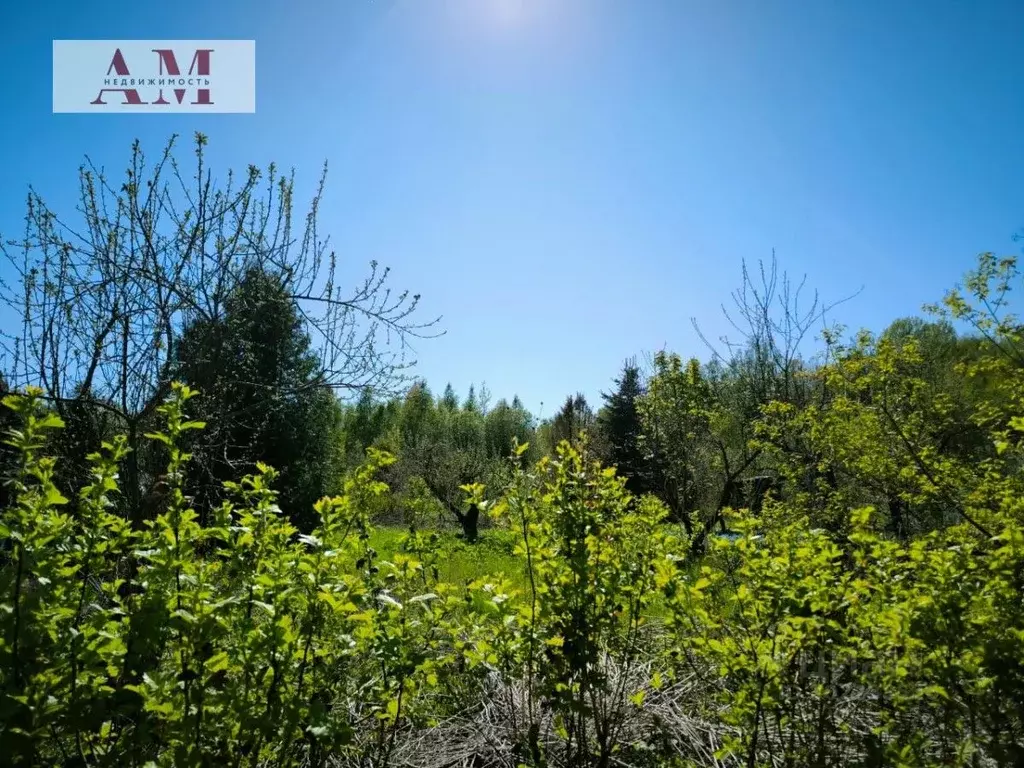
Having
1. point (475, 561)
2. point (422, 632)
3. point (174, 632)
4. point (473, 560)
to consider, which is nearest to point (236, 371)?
point (422, 632)

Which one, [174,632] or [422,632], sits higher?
[174,632]

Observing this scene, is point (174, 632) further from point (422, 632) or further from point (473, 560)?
point (473, 560)

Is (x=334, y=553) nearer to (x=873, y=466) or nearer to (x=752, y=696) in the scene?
(x=752, y=696)

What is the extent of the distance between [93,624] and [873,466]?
531 cm

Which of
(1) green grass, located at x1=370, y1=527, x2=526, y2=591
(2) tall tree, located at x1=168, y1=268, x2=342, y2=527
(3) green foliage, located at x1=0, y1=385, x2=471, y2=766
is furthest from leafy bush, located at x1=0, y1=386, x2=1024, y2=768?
(1) green grass, located at x1=370, y1=527, x2=526, y2=591

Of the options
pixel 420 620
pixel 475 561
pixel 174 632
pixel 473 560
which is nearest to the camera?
pixel 174 632

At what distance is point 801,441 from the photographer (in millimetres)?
7480

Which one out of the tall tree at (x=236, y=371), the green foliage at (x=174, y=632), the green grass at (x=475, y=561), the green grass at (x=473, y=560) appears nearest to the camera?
the green foliage at (x=174, y=632)

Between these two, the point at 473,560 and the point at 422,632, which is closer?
the point at 422,632

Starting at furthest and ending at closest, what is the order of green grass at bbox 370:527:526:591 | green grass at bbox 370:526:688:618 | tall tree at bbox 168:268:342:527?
green grass at bbox 370:527:526:591
green grass at bbox 370:526:688:618
tall tree at bbox 168:268:342:527

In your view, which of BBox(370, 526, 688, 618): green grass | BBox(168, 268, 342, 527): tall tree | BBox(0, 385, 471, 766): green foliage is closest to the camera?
BBox(0, 385, 471, 766): green foliage

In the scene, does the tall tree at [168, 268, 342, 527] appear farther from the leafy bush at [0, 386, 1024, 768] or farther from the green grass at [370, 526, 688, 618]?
the green grass at [370, 526, 688, 618]

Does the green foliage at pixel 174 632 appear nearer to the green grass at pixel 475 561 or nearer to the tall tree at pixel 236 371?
the tall tree at pixel 236 371

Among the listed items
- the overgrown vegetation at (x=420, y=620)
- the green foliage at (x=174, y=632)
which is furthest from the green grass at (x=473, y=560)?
the green foliage at (x=174, y=632)
